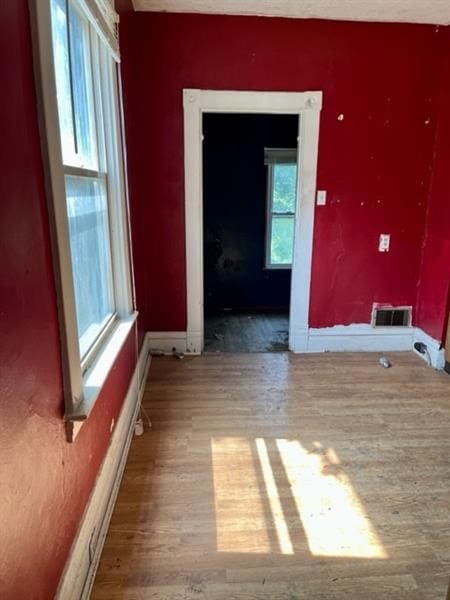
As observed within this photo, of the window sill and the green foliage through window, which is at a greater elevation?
the green foliage through window

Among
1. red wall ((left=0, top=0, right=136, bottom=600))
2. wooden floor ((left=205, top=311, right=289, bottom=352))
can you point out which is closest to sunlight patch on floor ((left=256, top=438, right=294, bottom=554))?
red wall ((left=0, top=0, right=136, bottom=600))

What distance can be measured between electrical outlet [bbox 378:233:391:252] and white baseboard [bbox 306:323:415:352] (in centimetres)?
66

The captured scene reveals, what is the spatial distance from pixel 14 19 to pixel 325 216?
109 inches

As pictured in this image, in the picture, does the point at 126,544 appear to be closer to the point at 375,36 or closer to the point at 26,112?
the point at 26,112

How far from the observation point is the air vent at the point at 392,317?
372 cm

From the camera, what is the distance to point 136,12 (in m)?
3.04

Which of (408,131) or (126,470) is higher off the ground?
(408,131)

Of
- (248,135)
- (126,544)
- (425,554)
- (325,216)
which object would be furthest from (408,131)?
(126,544)

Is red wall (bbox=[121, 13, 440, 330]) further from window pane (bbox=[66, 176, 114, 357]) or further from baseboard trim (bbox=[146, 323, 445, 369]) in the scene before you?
window pane (bbox=[66, 176, 114, 357])

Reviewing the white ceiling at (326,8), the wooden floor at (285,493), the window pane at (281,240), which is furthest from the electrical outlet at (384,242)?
the window pane at (281,240)

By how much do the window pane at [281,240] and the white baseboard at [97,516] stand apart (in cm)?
308

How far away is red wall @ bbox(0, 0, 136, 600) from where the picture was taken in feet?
3.23

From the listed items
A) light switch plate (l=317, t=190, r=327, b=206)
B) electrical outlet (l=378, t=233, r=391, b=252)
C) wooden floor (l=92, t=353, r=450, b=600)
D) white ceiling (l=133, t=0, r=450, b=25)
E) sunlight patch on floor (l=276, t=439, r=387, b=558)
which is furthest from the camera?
electrical outlet (l=378, t=233, r=391, b=252)

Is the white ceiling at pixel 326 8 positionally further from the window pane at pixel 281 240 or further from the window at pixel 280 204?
the window pane at pixel 281 240
